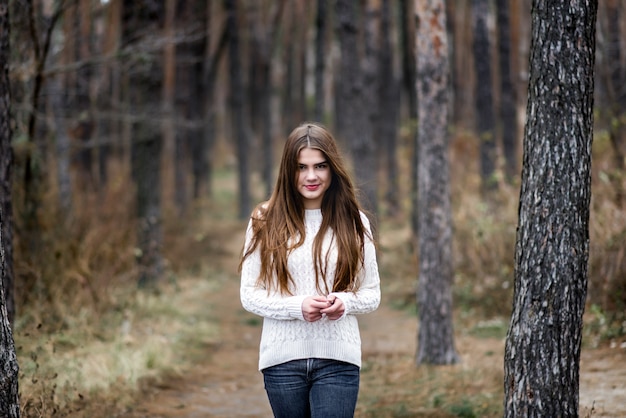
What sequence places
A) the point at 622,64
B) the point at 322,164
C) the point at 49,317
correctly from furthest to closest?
1. the point at 622,64
2. the point at 49,317
3. the point at 322,164

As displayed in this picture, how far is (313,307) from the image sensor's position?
336 centimetres

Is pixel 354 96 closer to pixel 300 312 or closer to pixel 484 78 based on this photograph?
pixel 484 78

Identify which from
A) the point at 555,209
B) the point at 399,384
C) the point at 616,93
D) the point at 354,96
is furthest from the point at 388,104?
the point at 555,209

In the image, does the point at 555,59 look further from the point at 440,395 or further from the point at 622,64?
the point at 622,64

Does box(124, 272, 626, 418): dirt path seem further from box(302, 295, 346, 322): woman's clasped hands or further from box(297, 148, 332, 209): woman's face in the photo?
box(297, 148, 332, 209): woman's face

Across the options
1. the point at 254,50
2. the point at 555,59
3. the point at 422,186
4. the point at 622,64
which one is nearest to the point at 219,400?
the point at 422,186

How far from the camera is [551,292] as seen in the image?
13.2ft

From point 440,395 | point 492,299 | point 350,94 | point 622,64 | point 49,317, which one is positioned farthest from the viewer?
point 350,94

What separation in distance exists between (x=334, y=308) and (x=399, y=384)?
14.6 feet

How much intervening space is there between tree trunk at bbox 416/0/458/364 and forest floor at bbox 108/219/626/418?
1.16ft

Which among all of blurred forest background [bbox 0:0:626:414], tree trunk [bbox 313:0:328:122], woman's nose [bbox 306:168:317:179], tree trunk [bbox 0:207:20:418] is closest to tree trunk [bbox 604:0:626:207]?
blurred forest background [bbox 0:0:626:414]

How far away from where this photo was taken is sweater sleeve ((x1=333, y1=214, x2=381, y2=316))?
3.48m

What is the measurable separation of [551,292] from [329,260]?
4.23 ft

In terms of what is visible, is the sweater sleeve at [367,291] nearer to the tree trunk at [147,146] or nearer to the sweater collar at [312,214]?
the sweater collar at [312,214]
